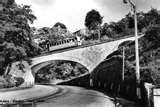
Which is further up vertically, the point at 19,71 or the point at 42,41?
the point at 42,41

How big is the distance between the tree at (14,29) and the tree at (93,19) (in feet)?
182

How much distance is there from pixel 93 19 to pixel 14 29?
63.6 metres

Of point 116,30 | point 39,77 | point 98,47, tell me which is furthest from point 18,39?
point 116,30

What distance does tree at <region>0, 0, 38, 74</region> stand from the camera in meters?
39.3

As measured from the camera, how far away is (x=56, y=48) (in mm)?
66125

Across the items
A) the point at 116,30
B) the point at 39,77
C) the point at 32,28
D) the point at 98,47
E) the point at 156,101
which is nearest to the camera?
the point at 156,101

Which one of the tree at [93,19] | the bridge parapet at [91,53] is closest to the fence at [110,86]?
the bridge parapet at [91,53]

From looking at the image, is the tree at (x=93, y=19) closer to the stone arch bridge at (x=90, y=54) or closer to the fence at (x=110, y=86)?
the fence at (x=110, y=86)

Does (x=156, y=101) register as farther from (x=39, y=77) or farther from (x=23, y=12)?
(x=39, y=77)

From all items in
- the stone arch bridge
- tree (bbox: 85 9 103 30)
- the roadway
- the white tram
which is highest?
tree (bbox: 85 9 103 30)

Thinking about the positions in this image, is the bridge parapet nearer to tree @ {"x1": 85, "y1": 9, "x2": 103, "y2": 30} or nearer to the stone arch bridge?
the stone arch bridge

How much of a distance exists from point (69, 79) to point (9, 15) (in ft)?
93.5

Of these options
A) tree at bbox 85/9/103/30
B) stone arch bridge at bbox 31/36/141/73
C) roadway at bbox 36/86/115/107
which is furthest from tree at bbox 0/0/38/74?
tree at bbox 85/9/103/30

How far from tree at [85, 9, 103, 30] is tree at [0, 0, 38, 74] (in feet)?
182
